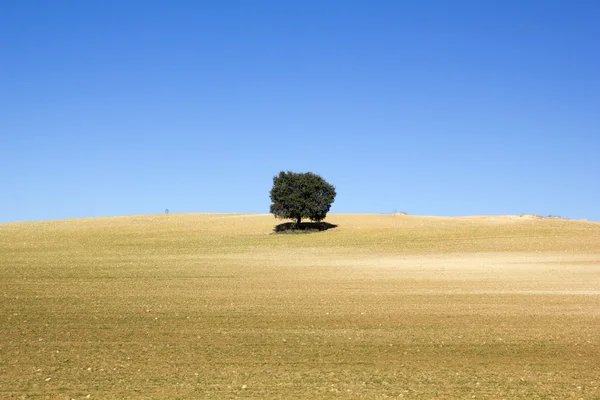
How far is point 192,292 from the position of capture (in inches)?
1011

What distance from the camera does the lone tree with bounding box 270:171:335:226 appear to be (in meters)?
66.6

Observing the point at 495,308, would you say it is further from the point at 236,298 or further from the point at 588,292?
the point at 236,298

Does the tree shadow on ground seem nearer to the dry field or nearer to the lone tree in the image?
the lone tree

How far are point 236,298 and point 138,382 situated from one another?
11730 millimetres

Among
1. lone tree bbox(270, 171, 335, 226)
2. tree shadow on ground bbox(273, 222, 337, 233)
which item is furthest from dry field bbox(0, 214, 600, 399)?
tree shadow on ground bbox(273, 222, 337, 233)

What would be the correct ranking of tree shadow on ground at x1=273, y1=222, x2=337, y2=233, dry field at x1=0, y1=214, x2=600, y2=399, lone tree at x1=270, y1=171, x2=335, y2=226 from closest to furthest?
1. dry field at x1=0, y1=214, x2=600, y2=399
2. lone tree at x1=270, y1=171, x2=335, y2=226
3. tree shadow on ground at x1=273, y1=222, x2=337, y2=233

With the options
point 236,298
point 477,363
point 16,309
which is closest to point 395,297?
point 236,298

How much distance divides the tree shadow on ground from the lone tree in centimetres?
132

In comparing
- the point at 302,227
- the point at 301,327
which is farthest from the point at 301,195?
the point at 301,327

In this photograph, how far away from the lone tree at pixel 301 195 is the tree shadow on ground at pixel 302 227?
1.32m

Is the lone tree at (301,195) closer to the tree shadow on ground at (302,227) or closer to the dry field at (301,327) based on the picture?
the tree shadow on ground at (302,227)

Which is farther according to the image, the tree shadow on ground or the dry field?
the tree shadow on ground

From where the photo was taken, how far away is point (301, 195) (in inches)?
2635

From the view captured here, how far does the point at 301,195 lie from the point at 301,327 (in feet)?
162
